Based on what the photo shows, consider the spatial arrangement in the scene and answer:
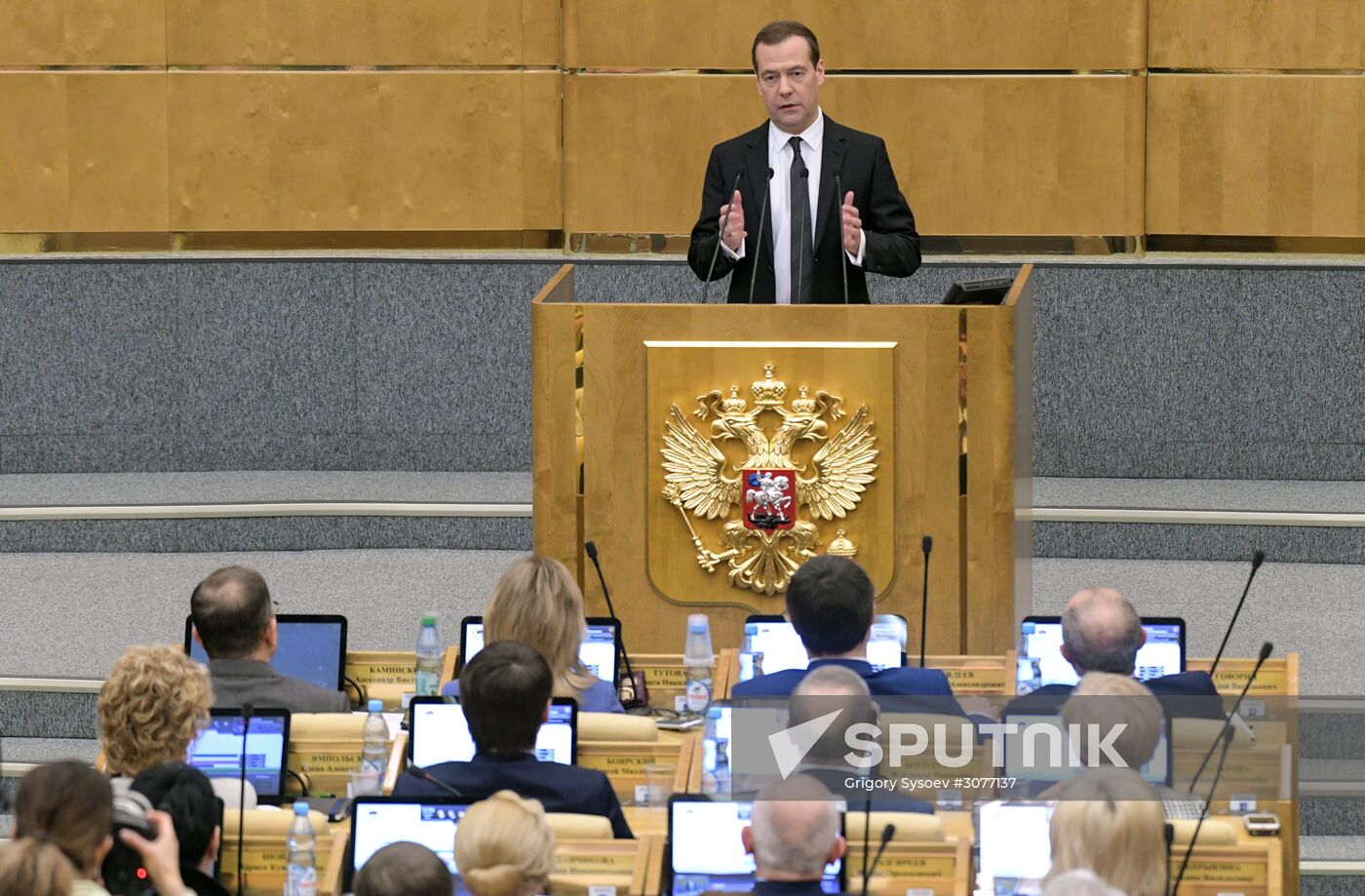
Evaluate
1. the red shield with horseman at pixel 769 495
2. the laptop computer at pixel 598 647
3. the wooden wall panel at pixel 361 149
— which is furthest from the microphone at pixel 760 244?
the wooden wall panel at pixel 361 149

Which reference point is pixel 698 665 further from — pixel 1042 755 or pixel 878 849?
pixel 878 849

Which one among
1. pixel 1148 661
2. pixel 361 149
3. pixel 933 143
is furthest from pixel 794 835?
pixel 361 149

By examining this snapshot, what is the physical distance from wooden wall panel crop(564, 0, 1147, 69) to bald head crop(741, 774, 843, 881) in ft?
17.3

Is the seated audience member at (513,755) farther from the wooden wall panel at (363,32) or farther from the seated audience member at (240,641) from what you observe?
the wooden wall panel at (363,32)

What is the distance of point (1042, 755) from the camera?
401cm

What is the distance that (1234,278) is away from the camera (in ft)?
25.3

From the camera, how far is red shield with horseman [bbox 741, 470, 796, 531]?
503 cm

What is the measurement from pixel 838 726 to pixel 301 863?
0.95 metres

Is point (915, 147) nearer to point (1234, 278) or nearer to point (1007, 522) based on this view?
point (1234, 278)

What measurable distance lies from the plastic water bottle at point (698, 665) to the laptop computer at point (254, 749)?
985 mm

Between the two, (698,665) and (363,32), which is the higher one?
(363,32)

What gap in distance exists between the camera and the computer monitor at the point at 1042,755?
3.93 meters

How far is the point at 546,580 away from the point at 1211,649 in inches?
95.8

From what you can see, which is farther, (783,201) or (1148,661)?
(783,201)
